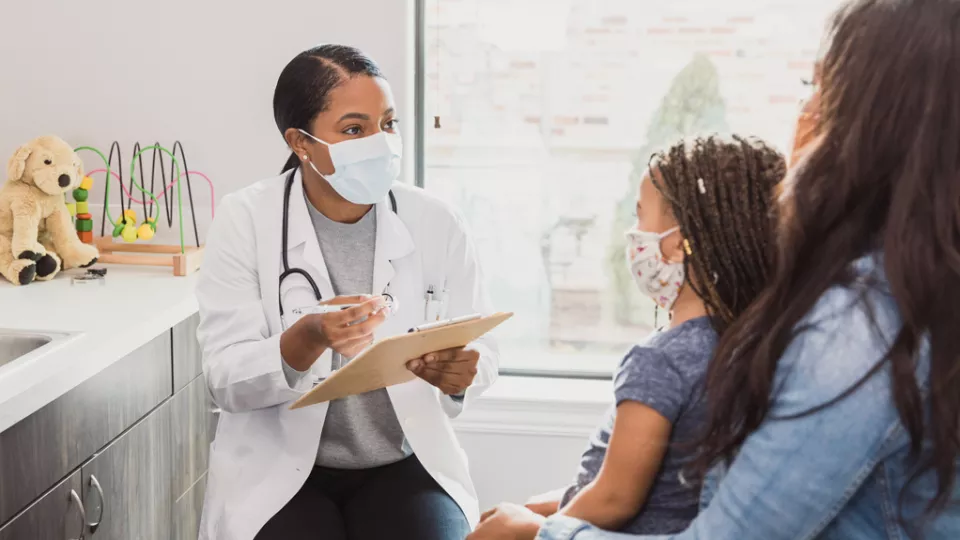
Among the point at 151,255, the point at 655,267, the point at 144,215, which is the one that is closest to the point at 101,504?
the point at 151,255

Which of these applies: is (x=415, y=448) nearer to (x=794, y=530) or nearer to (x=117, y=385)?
(x=117, y=385)

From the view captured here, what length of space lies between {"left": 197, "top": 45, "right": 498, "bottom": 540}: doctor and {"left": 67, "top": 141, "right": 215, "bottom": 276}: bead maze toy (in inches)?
25.5

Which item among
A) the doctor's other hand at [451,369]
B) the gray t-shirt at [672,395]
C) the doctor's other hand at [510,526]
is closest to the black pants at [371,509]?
the doctor's other hand at [451,369]

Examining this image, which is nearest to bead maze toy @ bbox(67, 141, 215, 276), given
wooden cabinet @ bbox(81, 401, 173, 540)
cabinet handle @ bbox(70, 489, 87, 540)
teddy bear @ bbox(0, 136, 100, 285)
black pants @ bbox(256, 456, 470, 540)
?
teddy bear @ bbox(0, 136, 100, 285)

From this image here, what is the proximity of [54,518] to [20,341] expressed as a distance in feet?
1.15

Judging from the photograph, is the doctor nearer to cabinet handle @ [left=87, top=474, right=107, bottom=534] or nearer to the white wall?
cabinet handle @ [left=87, top=474, right=107, bottom=534]

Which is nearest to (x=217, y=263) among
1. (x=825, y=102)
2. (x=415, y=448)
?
(x=415, y=448)

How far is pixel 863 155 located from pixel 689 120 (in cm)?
171

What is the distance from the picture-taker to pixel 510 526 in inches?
49.8

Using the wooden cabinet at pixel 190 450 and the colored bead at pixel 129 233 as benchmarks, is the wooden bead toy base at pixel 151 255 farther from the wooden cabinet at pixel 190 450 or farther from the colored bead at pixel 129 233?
the wooden cabinet at pixel 190 450

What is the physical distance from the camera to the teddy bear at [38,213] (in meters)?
2.14

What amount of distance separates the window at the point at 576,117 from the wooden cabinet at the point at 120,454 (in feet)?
3.15

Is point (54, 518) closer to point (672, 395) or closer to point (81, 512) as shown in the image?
point (81, 512)

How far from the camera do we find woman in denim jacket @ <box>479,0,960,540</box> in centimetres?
89
